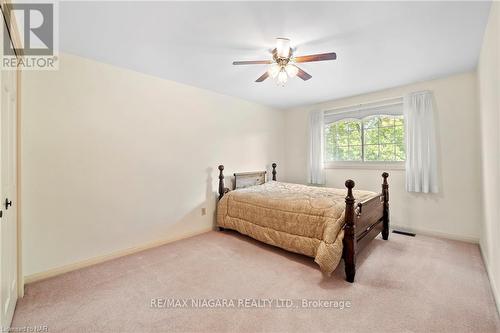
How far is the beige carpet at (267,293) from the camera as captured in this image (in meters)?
1.67

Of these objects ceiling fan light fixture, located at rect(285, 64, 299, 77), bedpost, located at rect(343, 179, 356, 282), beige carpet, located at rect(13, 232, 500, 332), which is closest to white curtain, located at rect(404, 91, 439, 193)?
beige carpet, located at rect(13, 232, 500, 332)

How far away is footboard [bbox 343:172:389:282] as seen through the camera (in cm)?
224

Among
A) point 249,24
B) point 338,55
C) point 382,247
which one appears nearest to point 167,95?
point 249,24

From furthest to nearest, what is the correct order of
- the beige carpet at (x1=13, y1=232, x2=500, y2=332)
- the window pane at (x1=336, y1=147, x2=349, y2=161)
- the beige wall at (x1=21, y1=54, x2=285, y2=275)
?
the window pane at (x1=336, y1=147, x2=349, y2=161), the beige wall at (x1=21, y1=54, x2=285, y2=275), the beige carpet at (x1=13, y1=232, x2=500, y2=332)

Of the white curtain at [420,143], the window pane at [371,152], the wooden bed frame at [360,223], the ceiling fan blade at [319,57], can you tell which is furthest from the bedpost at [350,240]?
the window pane at [371,152]

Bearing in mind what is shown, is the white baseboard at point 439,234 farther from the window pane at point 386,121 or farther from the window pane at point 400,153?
the window pane at point 386,121

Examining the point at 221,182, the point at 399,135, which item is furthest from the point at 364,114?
the point at 221,182

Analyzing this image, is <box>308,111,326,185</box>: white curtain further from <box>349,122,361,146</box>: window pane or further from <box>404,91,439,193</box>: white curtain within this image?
<box>404,91,439,193</box>: white curtain

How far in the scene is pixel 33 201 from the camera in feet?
7.49

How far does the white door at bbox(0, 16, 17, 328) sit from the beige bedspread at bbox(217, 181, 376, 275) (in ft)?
7.94

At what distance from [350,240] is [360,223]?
359mm

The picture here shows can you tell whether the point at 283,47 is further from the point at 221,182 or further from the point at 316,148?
the point at 316,148

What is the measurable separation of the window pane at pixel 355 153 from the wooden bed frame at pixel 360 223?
109 centimetres

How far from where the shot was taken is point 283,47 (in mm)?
2248
